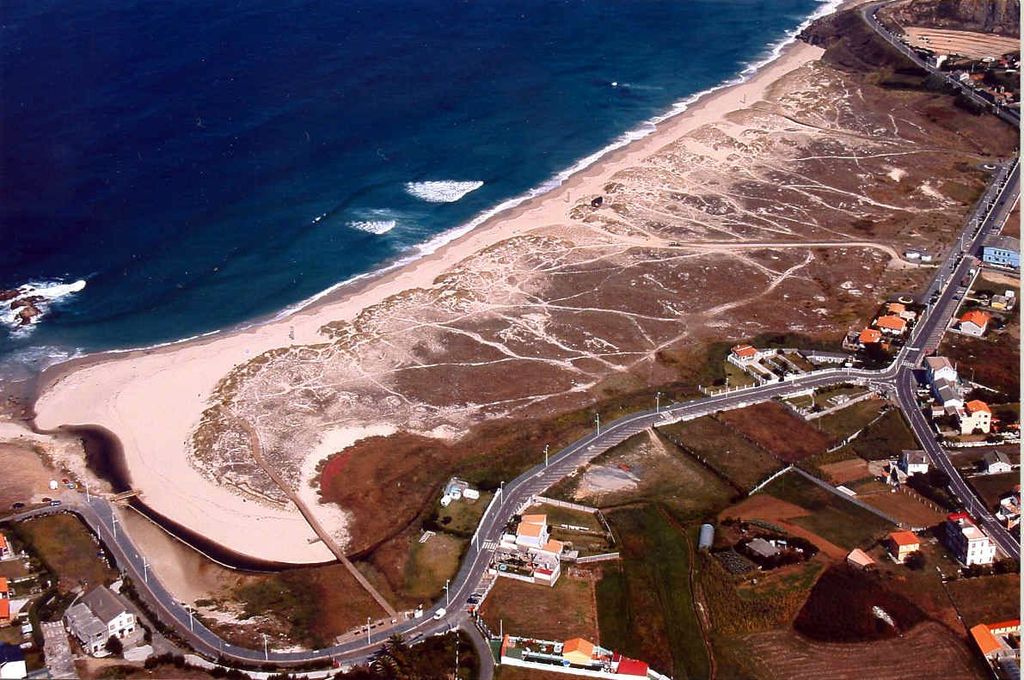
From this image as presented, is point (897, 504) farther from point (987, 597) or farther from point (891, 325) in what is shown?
point (891, 325)

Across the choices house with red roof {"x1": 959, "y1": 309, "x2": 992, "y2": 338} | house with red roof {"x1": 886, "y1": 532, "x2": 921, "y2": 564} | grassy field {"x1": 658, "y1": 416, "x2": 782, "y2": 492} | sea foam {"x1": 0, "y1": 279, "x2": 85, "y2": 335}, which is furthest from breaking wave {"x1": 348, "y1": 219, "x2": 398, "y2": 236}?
house with red roof {"x1": 886, "y1": 532, "x2": 921, "y2": 564}

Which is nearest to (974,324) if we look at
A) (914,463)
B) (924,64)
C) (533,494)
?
(914,463)

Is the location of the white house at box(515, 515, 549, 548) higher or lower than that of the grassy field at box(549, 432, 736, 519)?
higher

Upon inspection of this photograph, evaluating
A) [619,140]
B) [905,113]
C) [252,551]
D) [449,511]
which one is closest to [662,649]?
[449,511]

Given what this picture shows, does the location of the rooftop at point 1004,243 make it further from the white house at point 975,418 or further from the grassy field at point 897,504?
the grassy field at point 897,504

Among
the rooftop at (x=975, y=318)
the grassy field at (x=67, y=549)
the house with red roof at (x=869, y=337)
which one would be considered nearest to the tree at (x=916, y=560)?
the house with red roof at (x=869, y=337)

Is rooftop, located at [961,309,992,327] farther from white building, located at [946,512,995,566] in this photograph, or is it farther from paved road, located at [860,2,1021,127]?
paved road, located at [860,2,1021,127]

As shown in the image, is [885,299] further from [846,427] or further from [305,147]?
[305,147]
